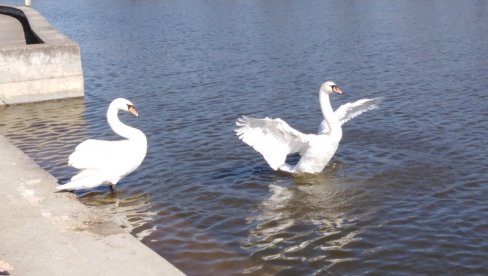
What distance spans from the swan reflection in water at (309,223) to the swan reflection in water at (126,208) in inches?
51.9

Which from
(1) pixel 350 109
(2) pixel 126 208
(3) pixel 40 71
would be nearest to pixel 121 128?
(2) pixel 126 208

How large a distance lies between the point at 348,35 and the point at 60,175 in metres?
18.1

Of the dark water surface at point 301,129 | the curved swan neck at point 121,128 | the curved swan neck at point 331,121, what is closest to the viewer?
the dark water surface at point 301,129

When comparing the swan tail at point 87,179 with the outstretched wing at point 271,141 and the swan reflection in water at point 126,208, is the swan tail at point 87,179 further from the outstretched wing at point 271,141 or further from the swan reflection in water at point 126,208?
the outstretched wing at point 271,141

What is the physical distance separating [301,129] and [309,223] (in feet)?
17.0

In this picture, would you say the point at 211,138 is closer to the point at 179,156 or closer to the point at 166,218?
the point at 179,156

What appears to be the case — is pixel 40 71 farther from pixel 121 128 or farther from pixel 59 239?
pixel 59 239

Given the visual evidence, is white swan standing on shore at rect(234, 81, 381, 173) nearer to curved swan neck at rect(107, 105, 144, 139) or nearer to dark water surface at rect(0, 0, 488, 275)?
dark water surface at rect(0, 0, 488, 275)

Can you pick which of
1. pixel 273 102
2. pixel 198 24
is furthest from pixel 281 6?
pixel 273 102

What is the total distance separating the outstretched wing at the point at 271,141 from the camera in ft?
36.1

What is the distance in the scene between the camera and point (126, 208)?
10016 millimetres

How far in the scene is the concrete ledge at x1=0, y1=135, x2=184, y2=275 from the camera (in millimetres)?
6621

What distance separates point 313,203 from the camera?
398 inches

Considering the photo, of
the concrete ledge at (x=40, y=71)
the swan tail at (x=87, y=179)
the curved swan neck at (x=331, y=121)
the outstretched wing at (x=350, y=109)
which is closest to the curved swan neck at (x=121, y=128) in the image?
the swan tail at (x=87, y=179)
